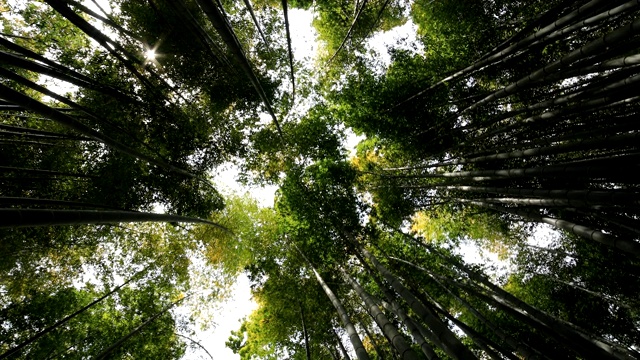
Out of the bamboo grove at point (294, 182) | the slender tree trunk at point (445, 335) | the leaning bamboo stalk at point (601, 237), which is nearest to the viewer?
the slender tree trunk at point (445, 335)

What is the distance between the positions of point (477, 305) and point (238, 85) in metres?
9.69

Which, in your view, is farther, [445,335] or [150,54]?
[150,54]

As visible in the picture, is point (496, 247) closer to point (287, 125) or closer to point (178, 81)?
point (287, 125)

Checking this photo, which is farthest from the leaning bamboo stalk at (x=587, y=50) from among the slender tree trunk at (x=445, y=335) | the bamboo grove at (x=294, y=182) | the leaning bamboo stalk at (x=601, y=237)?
the slender tree trunk at (x=445, y=335)

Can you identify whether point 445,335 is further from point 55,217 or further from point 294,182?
point 294,182

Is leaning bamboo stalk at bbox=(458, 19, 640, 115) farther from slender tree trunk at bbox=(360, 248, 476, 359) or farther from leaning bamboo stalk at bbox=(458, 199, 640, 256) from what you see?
slender tree trunk at bbox=(360, 248, 476, 359)

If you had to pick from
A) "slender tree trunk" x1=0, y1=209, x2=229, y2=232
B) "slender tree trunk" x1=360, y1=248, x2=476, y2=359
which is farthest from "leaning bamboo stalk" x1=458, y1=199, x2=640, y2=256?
"slender tree trunk" x1=0, y1=209, x2=229, y2=232

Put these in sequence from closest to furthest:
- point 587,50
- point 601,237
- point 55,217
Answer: point 55,217 → point 587,50 → point 601,237

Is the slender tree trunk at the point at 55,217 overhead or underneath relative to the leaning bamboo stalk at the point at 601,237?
overhead

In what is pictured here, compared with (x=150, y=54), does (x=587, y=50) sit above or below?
below

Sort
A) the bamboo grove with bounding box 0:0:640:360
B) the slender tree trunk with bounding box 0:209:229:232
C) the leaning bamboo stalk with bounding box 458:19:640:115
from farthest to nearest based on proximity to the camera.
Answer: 1. the bamboo grove with bounding box 0:0:640:360
2. the leaning bamboo stalk with bounding box 458:19:640:115
3. the slender tree trunk with bounding box 0:209:229:232

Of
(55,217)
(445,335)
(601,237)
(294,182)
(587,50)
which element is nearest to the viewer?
(55,217)

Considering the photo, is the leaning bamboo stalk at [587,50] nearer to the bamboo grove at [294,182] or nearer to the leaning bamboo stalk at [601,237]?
the bamboo grove at [294,182]

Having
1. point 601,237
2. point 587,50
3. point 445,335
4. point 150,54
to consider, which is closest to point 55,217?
point 445,335
